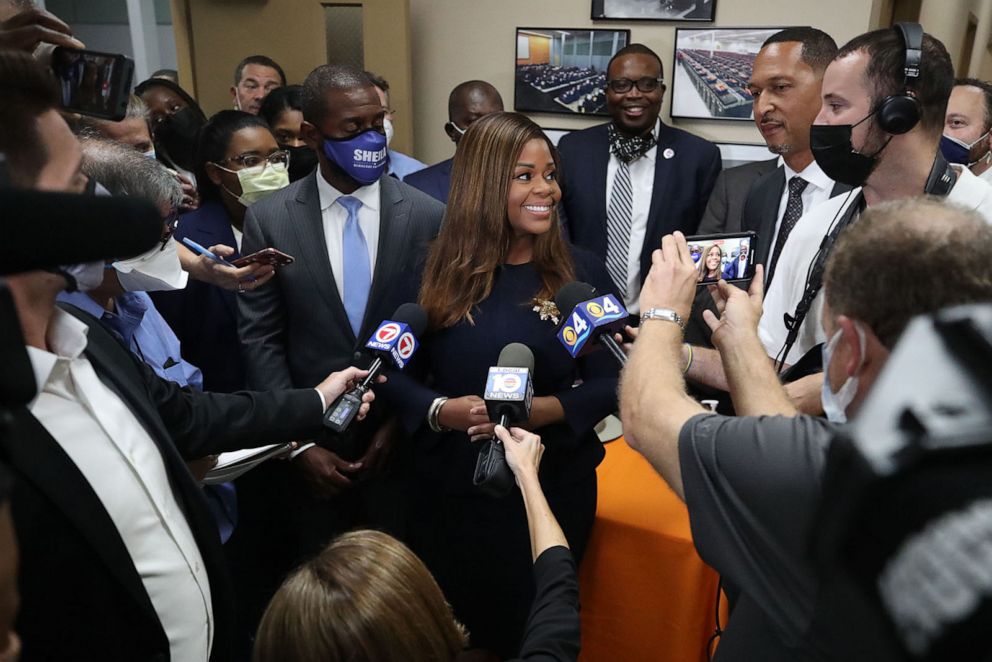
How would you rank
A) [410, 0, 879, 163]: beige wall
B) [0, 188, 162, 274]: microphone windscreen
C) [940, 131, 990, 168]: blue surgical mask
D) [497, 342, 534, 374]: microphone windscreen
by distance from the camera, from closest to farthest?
1. [0, 188, 162, 274]: microphone windscreen
2. [497, 342, 534, 374]: microphone windscreen
3. [940, 131, 990, 168]: blue surgical mask
4. [410, 0, 879, 163]: beige wall

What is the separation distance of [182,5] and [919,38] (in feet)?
16.9

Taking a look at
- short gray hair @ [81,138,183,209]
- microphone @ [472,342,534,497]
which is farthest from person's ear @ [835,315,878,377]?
short gray hair @ [81,138,183,209]

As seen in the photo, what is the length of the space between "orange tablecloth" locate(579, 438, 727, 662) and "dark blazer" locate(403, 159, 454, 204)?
6.67ft

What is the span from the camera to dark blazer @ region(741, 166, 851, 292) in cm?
302

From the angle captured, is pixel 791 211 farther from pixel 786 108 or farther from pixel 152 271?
pixel 152 271

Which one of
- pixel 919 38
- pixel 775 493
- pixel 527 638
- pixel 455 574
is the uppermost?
pixel 919 38

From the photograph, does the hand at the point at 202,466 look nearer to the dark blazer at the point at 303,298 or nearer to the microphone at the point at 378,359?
the microphone at the point at 378,359

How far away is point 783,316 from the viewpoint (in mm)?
2154

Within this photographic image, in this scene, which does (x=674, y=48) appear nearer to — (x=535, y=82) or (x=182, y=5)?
(x=535, y=82)

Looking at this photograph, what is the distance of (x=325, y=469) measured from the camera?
2.58m

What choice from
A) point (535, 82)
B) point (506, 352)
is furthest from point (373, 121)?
point (535, 82)

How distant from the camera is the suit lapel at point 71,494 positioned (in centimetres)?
116

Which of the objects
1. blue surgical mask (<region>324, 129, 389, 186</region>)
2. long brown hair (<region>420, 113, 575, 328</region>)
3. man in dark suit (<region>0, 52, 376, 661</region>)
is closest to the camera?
man in dark suit (<region>0, 52, 376, 661</region>)

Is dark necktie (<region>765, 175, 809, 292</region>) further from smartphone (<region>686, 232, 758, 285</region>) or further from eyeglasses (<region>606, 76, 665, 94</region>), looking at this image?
eyeglasses (<region>606, 76, 665, 94</region>)
